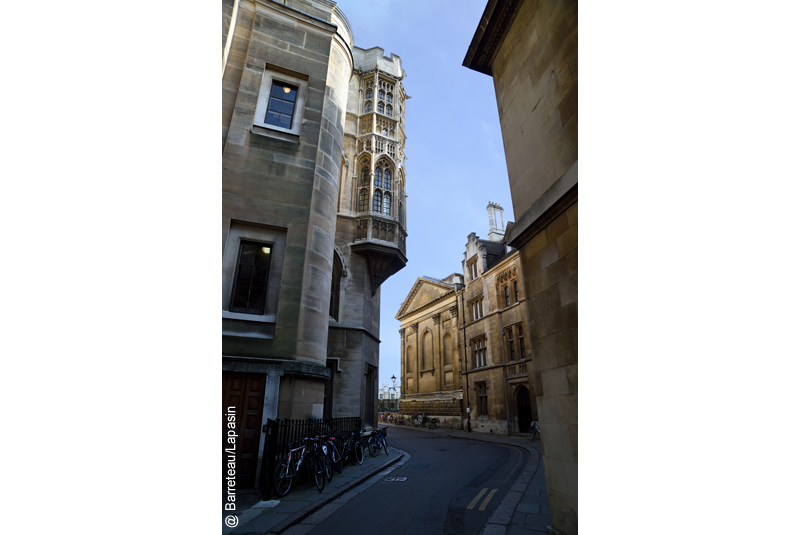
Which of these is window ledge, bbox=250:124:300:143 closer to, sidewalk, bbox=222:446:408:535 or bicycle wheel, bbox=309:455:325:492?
bicycle wheel, bbox=309:455:325:492

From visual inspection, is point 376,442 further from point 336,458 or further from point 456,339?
→ point 456,339

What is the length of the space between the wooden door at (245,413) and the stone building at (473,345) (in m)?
19.2

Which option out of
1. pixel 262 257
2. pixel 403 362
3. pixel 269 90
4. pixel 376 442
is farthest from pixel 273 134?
pixel 403 362

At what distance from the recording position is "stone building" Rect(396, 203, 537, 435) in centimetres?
2633

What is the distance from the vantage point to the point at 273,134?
10188mm

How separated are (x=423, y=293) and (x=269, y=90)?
105ft

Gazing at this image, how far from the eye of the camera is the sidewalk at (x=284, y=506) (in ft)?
17.5

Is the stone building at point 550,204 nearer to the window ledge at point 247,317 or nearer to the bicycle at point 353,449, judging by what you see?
the window ledge at point 247,317

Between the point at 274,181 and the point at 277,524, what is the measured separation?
296 inches

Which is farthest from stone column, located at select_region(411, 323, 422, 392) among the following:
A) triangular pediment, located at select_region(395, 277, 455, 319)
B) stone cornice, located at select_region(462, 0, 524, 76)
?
stone cornice, located at select_region(462, 0, 524, 76)

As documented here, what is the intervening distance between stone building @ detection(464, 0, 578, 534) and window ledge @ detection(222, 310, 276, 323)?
5.66 metres
